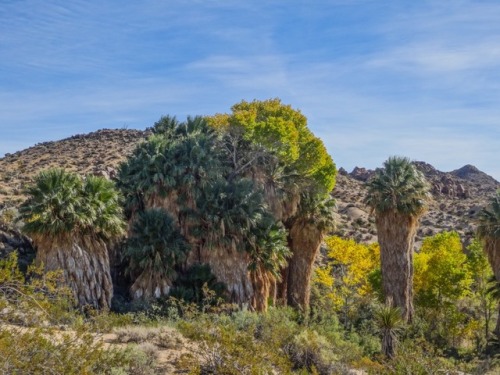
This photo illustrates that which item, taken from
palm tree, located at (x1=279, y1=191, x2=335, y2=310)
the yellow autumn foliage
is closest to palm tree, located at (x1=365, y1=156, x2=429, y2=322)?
palm tree, located at (x1=279, y1=191, x2=335, y2=310)

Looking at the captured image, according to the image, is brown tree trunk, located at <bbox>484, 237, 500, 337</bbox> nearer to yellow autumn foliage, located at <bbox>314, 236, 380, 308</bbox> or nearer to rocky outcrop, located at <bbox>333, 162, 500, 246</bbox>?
yellow autumn foliage, located at <bbox>314, 236, 380, 308</bbox>

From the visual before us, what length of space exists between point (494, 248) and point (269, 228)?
13.2m

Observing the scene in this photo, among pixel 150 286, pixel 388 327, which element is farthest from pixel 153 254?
pixel 388 327

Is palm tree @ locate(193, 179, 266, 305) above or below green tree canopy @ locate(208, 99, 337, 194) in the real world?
below

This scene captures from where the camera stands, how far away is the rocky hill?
4994 centimetres

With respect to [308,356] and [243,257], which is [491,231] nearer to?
[243,257]

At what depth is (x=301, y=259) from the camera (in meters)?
34.9

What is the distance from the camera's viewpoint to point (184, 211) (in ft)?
99.1

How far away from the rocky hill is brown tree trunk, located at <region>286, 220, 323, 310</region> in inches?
299

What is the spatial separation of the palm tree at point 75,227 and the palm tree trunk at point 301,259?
12.7m

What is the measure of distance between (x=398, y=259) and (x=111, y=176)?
25.6 meters

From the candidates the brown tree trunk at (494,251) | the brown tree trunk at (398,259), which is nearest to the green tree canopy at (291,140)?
the brown tree trunk at (398,259)

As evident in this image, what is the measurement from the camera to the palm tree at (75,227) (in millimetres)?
24281

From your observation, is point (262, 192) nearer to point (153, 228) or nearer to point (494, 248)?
point (153, 228)
